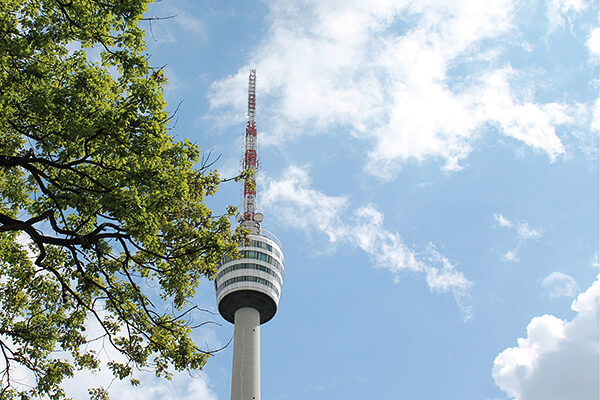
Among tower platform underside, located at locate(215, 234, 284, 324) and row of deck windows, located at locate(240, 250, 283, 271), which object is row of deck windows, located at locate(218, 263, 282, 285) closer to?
tower platform underside, located at locate(215, 234, 284, 324)

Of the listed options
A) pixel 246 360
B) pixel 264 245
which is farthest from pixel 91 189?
pixel 264 245

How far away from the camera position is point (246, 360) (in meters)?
80.5

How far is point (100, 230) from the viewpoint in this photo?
13.2m

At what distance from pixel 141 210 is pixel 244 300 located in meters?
76.0

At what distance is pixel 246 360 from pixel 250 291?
10574mm

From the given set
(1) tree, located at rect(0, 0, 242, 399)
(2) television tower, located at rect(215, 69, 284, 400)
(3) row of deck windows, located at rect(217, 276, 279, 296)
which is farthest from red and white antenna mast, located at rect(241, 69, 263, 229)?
(1) tree, located at rect(0, 0, 242, 399)

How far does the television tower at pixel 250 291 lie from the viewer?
7988cm

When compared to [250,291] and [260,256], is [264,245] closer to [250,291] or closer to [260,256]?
[260,256]

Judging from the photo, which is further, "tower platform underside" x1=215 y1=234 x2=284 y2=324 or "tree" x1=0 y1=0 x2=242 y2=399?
"tower platform underside" x1=215 y1=234 x2=284 y2=324

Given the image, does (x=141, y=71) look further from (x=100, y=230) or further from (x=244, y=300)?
(x=244, y=300)

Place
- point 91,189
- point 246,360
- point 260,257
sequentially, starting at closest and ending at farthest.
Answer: point 91,189 < point 246,360 < point 260,257

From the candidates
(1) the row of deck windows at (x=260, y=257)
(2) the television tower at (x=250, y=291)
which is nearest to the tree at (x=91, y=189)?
(2) the television tower at (x=250, y=291)

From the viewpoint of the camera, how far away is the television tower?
7988cm

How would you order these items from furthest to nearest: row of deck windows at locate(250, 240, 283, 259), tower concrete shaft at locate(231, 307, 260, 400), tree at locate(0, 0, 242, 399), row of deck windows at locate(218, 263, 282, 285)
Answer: row of deck windows at locate(250, 240, 283, 259) → row of deck windows at locate(218, 263, 282, 285) → tower concrete shaft at locate(231, 307, 260, 400) → tree at locate(0, 0, 242, 399)
